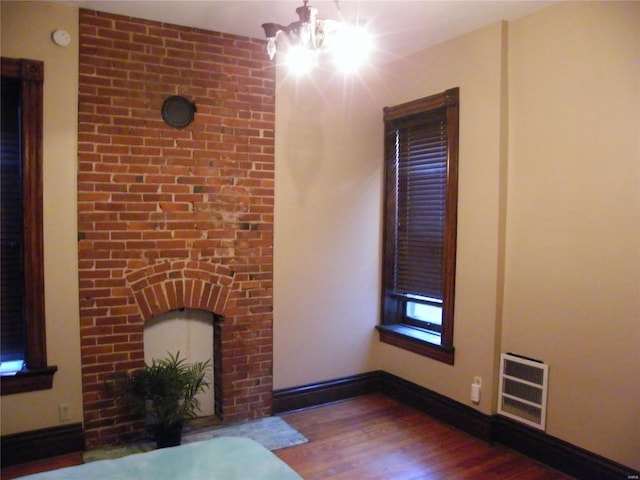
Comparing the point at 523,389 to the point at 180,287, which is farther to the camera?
the point at 180,287

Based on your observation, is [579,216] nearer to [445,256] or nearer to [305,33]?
[445,256]

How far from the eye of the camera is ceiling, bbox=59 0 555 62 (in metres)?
2.82

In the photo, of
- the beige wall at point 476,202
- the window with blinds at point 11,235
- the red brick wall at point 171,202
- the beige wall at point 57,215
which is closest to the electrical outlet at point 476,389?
the beige wall at point 476,202

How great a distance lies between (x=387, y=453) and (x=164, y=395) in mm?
1470

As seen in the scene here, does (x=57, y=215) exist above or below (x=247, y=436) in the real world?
above

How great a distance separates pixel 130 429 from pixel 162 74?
238 cm

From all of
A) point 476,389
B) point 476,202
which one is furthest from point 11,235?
point 476,389

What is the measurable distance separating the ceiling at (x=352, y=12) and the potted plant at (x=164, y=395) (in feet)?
7.50

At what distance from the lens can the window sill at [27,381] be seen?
2705mm

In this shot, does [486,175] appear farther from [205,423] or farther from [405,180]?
[205,423]

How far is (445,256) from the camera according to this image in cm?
342

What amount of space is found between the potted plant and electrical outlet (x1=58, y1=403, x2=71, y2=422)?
1.09ft

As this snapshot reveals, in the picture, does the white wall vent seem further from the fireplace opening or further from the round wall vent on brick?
the round wall vent on brick

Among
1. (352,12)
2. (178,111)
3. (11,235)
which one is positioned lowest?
(11,235)
